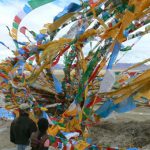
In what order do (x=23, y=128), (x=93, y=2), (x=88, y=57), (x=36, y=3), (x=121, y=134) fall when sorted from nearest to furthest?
(x=23, y=128), (x=93, y=2), (x=36, y=3), (x=88, y=57), (x=121, y=134)

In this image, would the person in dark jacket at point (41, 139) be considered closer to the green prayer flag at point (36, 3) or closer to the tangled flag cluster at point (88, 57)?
the tangled flag cluster at point (88, 57)

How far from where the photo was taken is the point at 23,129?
286 inches

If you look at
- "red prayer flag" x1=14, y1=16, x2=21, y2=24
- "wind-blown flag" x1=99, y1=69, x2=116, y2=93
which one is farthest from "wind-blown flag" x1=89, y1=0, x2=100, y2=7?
"red prayer flag" x1=14, y1=16, x2=21, y2=24

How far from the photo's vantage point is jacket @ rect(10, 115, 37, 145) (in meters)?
7.25

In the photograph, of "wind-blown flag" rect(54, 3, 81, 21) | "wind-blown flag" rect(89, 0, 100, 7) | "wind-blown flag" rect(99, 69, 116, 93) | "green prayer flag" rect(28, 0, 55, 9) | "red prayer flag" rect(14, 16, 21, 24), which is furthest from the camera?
"red prayer flag" rect(14, 16, 21, 24)

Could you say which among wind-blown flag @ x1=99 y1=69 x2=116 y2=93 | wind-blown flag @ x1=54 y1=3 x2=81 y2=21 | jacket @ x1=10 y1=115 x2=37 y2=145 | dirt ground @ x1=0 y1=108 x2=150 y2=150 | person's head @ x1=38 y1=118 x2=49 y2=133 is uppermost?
wind-blown flag @ x1=54 y1=3 x2=81 y2=21

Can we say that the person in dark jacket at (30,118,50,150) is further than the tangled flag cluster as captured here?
No

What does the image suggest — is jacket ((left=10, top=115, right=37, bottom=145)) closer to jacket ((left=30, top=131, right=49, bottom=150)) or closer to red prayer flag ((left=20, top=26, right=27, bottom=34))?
jacket ((left=30, top=131, right=49, bottom=150))

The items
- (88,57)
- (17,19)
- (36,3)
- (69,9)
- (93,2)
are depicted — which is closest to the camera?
(93,2)

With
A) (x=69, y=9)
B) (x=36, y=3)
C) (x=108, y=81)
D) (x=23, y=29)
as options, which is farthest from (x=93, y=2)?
(x=23, y=29)

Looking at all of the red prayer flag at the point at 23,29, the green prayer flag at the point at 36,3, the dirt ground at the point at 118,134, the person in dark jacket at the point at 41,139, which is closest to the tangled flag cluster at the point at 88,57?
the green prayer flag at the point at 36,3

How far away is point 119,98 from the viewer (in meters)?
6.59

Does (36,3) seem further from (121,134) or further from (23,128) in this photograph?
(121,134)

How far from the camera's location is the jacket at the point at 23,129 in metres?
7.25
